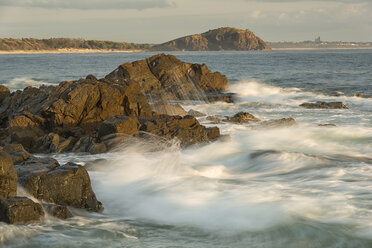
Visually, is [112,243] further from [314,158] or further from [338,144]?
A: [338,144]

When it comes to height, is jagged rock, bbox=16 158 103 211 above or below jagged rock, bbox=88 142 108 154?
above

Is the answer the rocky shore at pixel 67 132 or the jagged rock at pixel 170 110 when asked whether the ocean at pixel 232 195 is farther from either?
the jagged rock at pixel 170 110

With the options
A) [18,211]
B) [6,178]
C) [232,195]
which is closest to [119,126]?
[232,195]

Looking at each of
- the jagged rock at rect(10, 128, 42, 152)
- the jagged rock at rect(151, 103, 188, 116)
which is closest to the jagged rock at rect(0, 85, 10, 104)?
the jagged rock at rect(10, 128, 42, 152)

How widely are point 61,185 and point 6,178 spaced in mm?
1046

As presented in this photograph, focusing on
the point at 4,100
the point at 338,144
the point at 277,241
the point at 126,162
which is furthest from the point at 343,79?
the point at 277,241

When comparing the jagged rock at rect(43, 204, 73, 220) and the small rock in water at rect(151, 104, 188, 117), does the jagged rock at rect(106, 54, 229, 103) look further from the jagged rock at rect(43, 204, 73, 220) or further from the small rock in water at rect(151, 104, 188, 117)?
the jagged rock at rect(43, 204, 73, 220)

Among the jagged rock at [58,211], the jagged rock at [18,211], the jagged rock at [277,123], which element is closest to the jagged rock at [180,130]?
the jagged rock at [277,123]

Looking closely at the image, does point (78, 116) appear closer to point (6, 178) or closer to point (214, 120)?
point (214, 120)

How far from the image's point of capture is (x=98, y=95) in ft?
55.1

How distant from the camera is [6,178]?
794 cm

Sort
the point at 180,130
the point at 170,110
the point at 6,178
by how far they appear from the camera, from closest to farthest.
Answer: the point at 6,178
the point at 180,130
the point at 170,110

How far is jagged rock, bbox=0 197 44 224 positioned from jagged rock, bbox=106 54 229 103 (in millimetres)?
19377

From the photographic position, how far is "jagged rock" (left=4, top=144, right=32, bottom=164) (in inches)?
391
